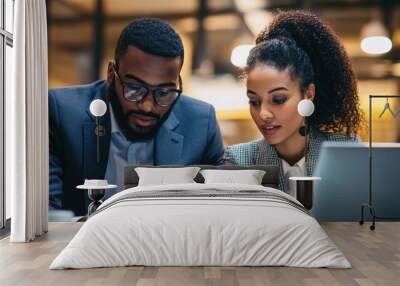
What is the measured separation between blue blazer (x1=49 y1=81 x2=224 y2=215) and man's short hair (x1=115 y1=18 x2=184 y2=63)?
556 millimetres

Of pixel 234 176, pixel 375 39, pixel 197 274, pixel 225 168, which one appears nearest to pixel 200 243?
pixel 197 274

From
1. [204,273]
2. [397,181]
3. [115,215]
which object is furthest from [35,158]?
[397,181]

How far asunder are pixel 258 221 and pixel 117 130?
3237 millimetres

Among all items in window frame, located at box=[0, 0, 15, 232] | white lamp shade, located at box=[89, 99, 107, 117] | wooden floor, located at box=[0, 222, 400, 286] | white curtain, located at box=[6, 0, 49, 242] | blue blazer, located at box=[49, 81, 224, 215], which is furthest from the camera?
blue blazer, located at box=[49, 81, 224, 215]

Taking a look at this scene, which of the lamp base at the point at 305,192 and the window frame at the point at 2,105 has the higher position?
the window frame at the point at 2,105

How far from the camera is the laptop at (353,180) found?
7.51 metres

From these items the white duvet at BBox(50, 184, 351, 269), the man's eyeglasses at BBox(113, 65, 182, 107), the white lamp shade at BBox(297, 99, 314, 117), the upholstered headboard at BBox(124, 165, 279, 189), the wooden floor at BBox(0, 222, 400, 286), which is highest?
the man's eyeglasses at BBox(113, 65, 182, 107)

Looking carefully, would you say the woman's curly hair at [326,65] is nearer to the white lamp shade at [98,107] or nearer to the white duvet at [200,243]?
the white lamp shade at [98,107]

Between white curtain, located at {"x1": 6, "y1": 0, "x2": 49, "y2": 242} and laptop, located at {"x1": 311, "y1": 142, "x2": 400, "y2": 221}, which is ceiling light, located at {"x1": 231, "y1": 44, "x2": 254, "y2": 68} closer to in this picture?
laptop, located at {"x1": 311, "y1": 142, "x2": 400, "y2": 221}

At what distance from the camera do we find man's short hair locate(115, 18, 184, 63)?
749 cm

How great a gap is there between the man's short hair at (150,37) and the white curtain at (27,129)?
1.28 meters

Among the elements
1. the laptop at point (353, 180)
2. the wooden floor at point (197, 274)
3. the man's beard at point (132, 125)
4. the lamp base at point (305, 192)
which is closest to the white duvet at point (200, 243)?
the wooden floor at point (197, 274)

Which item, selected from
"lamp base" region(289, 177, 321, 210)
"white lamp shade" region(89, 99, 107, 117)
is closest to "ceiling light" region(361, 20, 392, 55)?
"lamp base" region(289, 177, 321, 210)

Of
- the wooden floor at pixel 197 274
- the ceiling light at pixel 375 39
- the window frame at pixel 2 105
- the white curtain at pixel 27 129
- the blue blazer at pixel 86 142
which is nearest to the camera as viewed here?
the wooden floor at pixel 197 274
